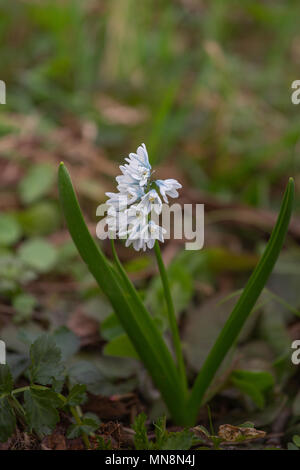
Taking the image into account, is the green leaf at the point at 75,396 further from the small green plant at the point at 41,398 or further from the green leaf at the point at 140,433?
the green leaf at the point at 140,433

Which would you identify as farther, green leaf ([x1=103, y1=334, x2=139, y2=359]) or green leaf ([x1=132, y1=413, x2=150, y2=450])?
green leaf ([x1=103, y1=334, x2=139, y2=359])

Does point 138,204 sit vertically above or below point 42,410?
above

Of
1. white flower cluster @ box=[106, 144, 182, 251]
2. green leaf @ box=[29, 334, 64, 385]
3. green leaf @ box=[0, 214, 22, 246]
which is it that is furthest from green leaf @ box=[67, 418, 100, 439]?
green leaf @ box=[0, 214, 22, 246]

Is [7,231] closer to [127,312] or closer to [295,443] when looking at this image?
[127,312]

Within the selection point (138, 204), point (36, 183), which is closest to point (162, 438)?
point (138, 204)

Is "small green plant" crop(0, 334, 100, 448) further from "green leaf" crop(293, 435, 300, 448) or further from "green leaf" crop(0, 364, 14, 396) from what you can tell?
"green leaf" crop(293, 435, 300, 448)

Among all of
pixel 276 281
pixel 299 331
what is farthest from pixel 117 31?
pixel 299 331
